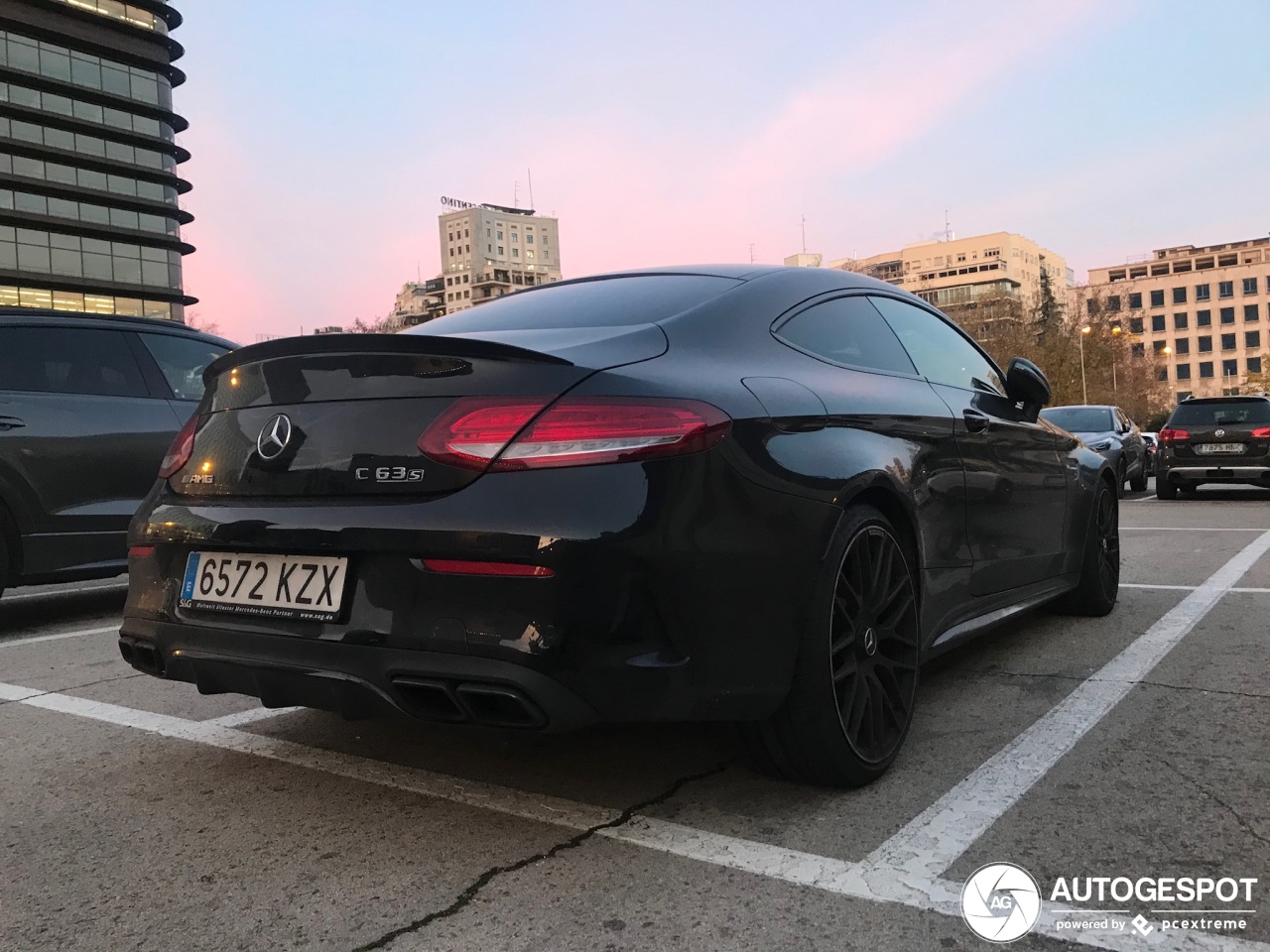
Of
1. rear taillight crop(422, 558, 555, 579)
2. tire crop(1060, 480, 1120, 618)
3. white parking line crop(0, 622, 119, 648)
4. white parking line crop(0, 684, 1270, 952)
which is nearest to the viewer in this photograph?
white parking line crop(0, 684, 1270, 952)

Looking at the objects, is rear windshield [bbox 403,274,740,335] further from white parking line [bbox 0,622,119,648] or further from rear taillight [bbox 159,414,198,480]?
white parking line [bbox 0,622,119,648]

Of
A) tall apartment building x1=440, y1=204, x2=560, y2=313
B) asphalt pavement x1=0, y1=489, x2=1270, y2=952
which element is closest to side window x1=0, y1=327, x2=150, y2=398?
asphalt pavement x1=0, y1=489, x2=1270, y2=952

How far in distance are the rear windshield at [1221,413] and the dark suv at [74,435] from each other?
44.5 feet

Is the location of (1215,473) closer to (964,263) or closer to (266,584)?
(266,584)

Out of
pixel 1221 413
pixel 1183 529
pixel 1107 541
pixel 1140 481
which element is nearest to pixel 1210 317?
pixel 1140 481

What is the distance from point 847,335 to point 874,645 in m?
0.99

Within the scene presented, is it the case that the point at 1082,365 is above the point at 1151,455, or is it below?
above

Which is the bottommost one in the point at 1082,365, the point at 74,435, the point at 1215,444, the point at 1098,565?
the point at 1098,565

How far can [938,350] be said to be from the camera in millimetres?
3949

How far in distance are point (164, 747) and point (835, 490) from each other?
2166 millimetres

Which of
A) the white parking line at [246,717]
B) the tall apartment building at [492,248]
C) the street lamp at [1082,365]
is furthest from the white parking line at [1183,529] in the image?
the tall apartment building at [492,248]

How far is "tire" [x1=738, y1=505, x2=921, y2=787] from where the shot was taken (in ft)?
8.41

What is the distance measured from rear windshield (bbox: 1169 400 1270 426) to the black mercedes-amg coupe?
13.6m
